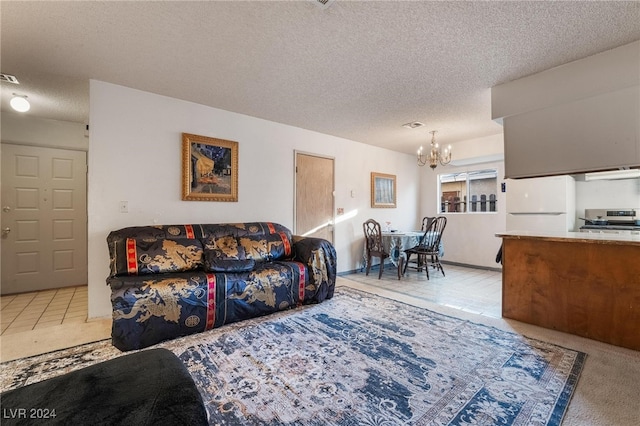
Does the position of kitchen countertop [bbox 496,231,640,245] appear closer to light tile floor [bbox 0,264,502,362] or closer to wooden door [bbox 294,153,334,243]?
light tile floor [bbox 0,264,502,362]

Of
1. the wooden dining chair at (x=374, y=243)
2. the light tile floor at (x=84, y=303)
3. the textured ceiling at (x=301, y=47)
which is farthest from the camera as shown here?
the wooden dining chair at (x=374, y=243)

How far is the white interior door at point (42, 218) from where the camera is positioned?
3.86m

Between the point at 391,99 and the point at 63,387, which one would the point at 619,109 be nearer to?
the point at 391,99

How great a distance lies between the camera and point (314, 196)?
470 cm

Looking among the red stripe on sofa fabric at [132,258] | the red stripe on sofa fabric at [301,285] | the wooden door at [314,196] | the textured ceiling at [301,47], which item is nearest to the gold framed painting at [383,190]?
the wooden door at [314,196]

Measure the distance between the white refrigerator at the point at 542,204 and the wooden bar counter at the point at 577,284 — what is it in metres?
1.62

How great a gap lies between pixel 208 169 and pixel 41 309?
245 centimetres

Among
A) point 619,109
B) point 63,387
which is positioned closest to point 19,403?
point 63,387

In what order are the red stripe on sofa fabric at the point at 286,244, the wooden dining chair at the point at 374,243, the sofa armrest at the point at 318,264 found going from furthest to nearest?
the wooden dining chair at the point at 374,243 → the red stripe on sofa fabric at the point at 286,244 → the sofa armrest at the point at 318,264

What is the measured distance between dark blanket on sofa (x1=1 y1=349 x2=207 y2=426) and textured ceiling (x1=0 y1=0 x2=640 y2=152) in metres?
2.11

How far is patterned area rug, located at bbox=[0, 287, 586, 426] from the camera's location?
1.56 m

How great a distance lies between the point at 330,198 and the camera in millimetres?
4938

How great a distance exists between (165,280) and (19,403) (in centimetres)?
156

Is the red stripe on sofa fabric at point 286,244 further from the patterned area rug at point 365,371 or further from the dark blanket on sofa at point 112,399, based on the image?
the dark blanket on sofa at point 112,399
